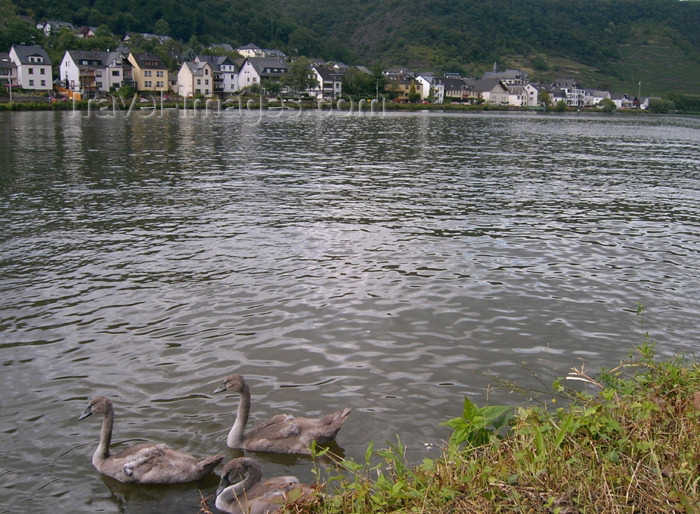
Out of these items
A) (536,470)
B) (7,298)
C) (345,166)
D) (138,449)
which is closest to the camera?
(536,470)

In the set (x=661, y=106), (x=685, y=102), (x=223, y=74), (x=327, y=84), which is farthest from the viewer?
(x=685, y=102)

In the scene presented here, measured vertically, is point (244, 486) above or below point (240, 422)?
below

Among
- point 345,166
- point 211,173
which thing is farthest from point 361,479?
point 345,166

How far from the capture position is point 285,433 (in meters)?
8.74

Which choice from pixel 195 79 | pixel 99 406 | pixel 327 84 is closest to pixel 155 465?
pixel 99 406

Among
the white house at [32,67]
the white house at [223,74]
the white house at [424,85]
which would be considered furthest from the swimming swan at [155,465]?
the white house at [424,85]

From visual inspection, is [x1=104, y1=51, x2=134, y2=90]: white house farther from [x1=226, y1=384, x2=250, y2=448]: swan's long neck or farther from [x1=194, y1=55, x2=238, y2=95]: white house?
[x1=226, y1=384, x2=250, y2=448]: swan's long neck

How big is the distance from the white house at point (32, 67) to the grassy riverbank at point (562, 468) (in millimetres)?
138206

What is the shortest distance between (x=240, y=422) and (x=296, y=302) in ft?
16.8

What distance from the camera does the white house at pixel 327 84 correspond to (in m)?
177

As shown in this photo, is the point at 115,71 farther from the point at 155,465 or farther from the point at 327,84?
the point at 155,465

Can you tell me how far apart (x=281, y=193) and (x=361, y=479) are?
21108 mm

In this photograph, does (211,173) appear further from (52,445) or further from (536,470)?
(536,470)

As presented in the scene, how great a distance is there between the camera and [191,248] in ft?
58.6
